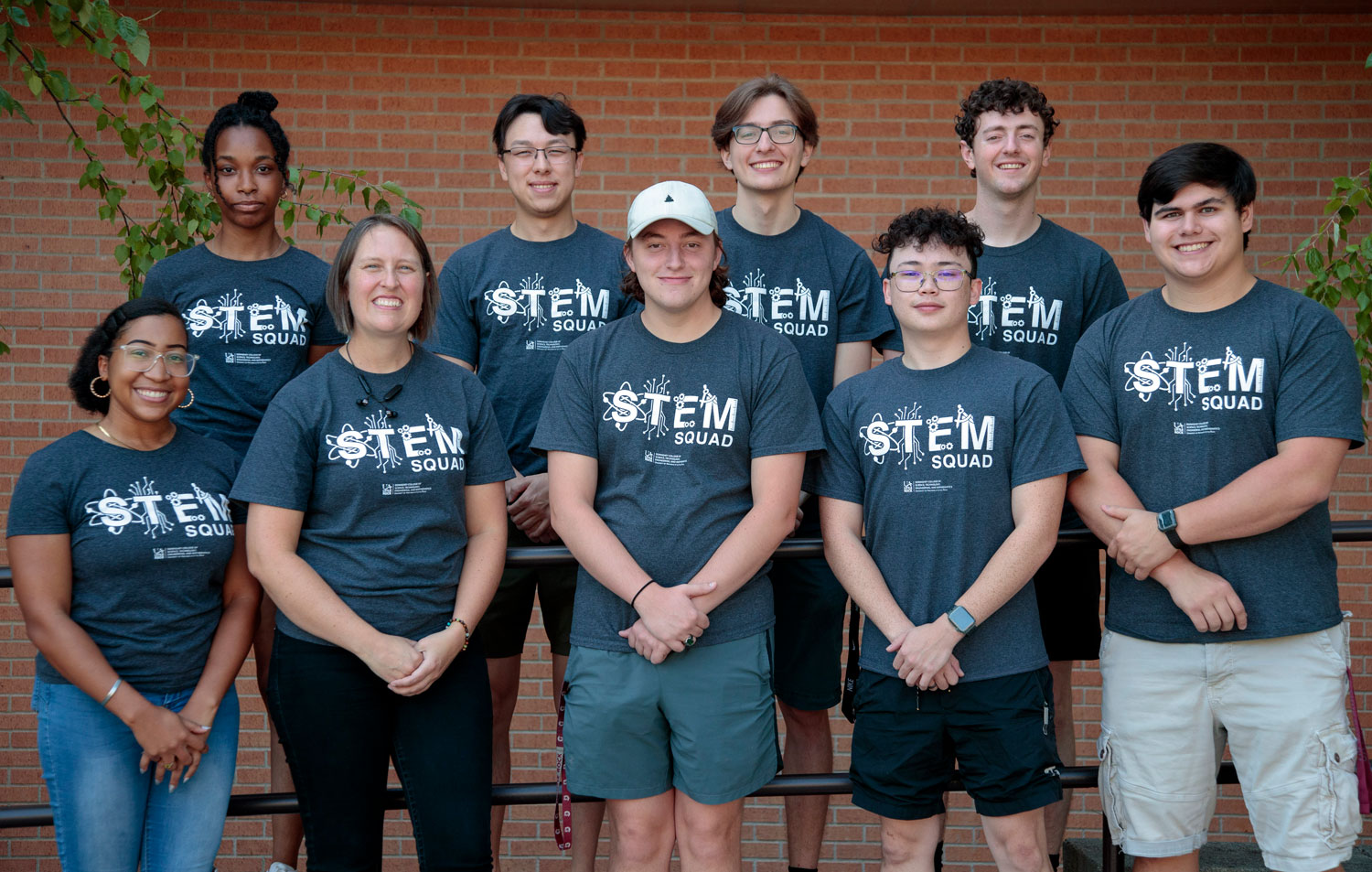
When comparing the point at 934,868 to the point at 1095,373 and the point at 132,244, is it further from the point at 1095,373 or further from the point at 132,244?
the point at 132,244

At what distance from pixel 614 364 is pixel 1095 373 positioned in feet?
3.80

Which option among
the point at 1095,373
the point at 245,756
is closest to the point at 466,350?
the point at 1095,373

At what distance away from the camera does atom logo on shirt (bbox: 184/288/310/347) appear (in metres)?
3.00

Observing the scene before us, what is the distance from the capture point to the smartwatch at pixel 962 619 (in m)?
2.43

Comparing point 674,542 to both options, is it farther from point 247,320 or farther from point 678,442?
point 247,320

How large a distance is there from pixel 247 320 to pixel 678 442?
1.31 meters

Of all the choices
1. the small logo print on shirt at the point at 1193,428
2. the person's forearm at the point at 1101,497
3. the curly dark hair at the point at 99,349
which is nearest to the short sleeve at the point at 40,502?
the curly dark hair at the point at 99,349

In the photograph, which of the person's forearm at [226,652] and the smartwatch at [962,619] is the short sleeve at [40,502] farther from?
the smartwatch at [962,619]

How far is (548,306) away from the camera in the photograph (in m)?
3.10

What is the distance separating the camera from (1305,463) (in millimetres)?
2455

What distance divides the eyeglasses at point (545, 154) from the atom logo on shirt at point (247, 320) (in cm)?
75

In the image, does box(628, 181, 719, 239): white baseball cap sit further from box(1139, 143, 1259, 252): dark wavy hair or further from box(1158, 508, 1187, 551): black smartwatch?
box(1158, 508, 1187, 551): black smartwatch

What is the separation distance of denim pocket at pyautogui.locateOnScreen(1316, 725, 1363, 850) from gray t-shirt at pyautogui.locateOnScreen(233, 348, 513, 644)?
197cm

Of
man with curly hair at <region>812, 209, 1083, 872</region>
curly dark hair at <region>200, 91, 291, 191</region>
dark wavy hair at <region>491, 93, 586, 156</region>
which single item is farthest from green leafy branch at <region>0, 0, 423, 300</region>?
man with curly hair at <region>812, 209, 1083, 872</region>
